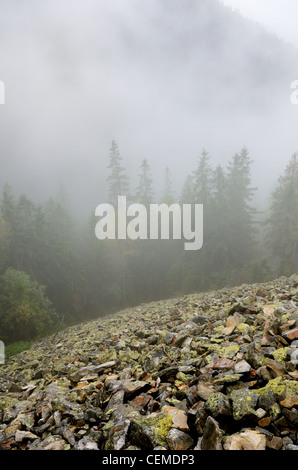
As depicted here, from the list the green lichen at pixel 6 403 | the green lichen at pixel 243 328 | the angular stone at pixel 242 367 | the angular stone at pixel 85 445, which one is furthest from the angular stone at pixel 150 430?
the green lichen at pixel 6 403

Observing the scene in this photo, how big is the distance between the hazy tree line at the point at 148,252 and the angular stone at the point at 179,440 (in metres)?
25.8

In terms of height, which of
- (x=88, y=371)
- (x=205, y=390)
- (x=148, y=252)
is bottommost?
(x=148, y=252)

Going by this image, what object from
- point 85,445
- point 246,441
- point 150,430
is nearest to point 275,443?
point 246,441

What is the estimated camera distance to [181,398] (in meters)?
3.29

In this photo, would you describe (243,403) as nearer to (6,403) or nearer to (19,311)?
(6,403)

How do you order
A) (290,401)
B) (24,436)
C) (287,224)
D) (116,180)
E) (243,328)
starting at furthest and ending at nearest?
(116,180), (287,224), (243,328), (24,436), (290,401)

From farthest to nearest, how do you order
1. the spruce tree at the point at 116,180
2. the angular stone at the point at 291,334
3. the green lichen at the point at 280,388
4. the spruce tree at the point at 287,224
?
the spruce tree at the point at 116,180 → the spruce tree at the point at 287,224 → the angular stone at the point at 291,334 → the green lichen at the point at 280,388

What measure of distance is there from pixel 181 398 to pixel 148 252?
33.4 m

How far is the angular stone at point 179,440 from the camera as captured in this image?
2.45m

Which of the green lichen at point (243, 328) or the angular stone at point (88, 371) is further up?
the green lichen at point (243, 328)

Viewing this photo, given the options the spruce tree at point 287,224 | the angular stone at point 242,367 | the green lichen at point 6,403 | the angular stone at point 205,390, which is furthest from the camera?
the spruce tree at point 287,224

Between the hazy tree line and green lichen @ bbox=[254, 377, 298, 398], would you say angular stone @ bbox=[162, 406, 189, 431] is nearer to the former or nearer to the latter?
green lichen @ bbox=[254, 377, 298, 398]

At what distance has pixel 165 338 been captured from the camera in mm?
5742

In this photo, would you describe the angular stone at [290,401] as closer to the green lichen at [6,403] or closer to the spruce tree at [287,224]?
the green lichen at [6,403]
